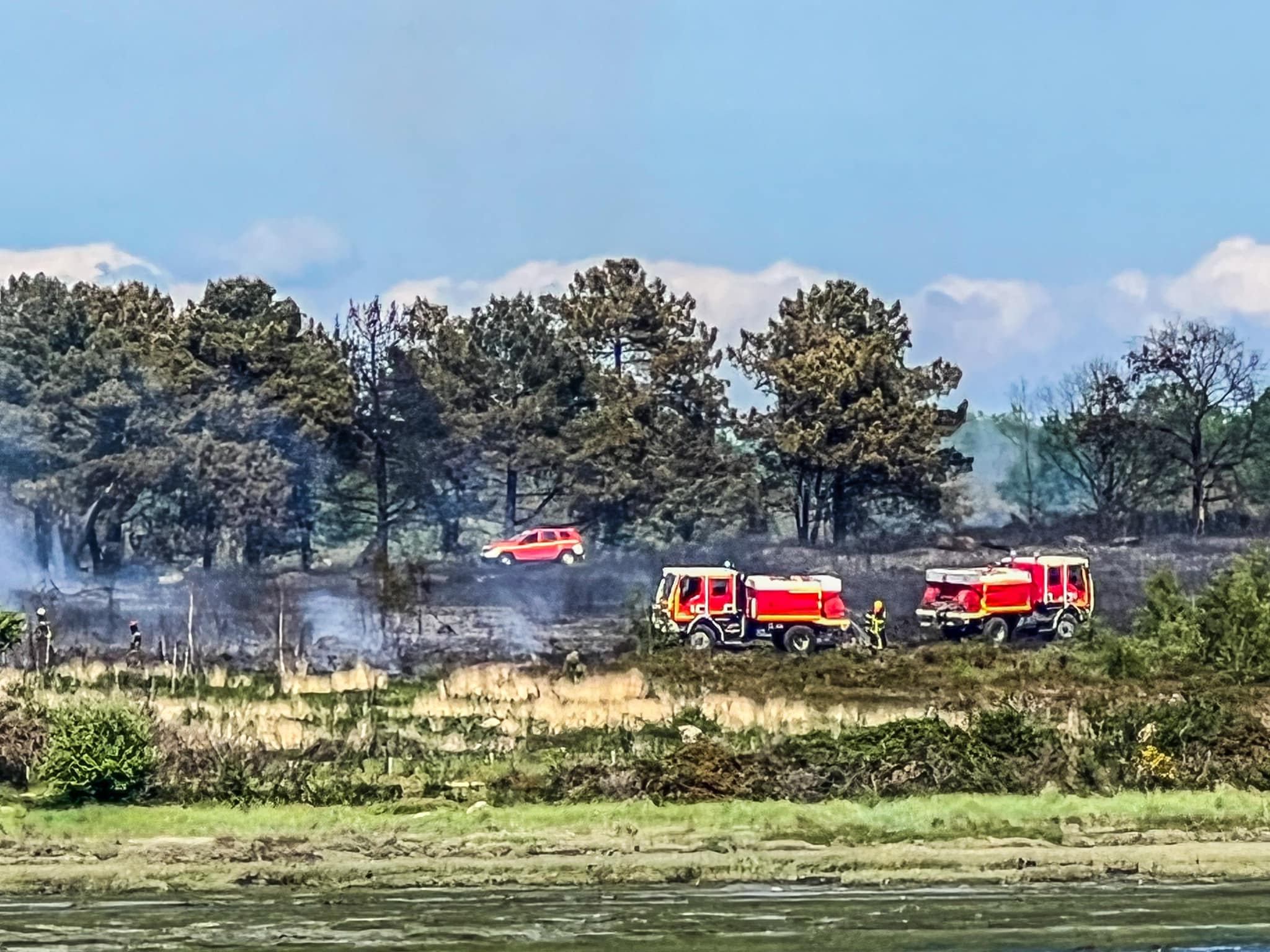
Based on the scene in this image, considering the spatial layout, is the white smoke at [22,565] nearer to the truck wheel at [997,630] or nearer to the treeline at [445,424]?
the treeline at [445,424]

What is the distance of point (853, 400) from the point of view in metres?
59.0

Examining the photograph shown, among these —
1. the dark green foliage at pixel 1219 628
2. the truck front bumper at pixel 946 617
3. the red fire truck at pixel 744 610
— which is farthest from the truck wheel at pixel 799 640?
the dark green foliage at pixel 1219 628

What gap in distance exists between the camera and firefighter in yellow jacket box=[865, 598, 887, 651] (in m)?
42.6

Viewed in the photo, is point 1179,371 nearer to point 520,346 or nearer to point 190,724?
point 520,346

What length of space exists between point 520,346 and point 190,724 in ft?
103

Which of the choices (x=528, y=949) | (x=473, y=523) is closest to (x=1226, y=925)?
(x=528, y=949)

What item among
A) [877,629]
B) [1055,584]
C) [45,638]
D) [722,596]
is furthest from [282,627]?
[1055,584]

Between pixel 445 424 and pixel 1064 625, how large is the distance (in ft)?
67.7

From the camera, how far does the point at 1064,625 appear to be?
144ft

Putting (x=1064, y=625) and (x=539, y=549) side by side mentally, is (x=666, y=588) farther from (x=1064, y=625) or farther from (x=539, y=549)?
(x=539, y=549)

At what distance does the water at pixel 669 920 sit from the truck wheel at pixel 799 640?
70.4 ft

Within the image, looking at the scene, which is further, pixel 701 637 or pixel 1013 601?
pixel 1013 601

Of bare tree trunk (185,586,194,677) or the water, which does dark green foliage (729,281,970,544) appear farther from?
the water

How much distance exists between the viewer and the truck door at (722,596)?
4191 cm
